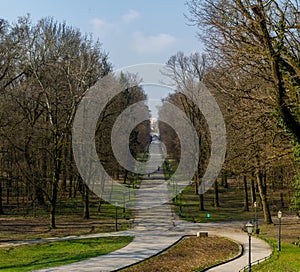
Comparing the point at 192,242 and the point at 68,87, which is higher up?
the point at 68,87

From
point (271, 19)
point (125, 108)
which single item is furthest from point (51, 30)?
point (271, 19)

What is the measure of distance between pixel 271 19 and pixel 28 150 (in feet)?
74.8

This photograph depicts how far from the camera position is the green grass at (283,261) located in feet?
46.0

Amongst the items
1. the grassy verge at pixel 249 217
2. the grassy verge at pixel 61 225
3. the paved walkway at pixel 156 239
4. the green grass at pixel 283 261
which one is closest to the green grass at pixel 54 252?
the paved walkway at pixel 156 239

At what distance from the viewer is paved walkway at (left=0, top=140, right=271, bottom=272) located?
628 inches

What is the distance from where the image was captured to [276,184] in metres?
31.8

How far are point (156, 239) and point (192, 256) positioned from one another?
4.13m

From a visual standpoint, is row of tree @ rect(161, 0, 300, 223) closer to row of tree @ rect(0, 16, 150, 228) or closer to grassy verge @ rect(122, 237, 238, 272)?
grassy verge @ rect(122, 237, 238, 272)

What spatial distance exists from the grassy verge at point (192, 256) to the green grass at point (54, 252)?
8.87 ft

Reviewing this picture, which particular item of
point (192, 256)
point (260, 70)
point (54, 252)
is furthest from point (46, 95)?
point (260, 70)

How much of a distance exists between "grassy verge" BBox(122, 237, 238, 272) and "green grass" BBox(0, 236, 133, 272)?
2.70 meters

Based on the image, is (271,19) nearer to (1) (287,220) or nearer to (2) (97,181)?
(1) (287,220)

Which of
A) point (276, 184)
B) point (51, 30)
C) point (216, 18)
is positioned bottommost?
point (276, 184)

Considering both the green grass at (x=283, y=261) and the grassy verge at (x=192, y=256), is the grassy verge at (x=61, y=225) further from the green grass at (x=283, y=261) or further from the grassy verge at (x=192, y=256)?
the green grass at (x=283, y=261)
